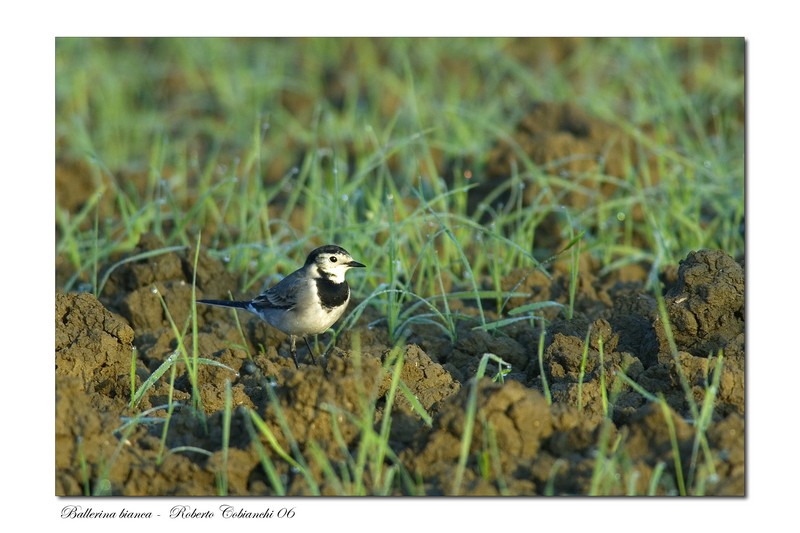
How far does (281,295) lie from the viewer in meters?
6.39

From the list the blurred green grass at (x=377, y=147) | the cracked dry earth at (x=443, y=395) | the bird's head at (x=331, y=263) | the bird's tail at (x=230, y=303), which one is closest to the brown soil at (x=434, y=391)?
the cracked dry earth at (x=443, y=395)

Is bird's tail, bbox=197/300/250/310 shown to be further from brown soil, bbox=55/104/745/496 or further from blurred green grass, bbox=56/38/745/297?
blurred green grass, bbox=56/38/745/297

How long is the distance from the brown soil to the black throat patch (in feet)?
0.69

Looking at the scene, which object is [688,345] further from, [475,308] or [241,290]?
[241,290]

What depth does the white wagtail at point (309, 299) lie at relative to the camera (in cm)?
619

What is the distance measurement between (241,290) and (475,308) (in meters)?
1.48

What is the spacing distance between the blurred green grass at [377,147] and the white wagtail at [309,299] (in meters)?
0.37

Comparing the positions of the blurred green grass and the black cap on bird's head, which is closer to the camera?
the black cap on bird's head

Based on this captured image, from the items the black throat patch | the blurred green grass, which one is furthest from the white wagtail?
the blurred green grass

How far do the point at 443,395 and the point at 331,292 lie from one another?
4.05ft

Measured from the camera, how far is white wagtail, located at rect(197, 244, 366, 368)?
20.3ft

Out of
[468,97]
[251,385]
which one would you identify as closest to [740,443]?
[251,385]

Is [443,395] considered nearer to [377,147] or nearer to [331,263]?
[331,263]

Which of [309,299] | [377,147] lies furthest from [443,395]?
[377,147]
